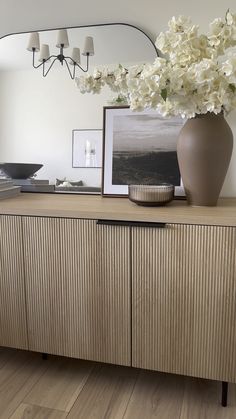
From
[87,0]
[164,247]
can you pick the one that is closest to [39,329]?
[164,247]

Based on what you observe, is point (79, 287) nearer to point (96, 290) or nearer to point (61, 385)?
point (96, 290)

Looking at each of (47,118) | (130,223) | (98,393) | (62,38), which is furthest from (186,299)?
(62,38)

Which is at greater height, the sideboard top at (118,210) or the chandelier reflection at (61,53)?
the chandelier reflection at (61,53)

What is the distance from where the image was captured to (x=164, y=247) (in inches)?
50.8

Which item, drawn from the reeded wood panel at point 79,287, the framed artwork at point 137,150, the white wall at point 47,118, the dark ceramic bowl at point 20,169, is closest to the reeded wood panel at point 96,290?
the reeded wood panel at point 79,287

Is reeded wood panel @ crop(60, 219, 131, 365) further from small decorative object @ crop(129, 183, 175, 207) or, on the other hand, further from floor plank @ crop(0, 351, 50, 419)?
floor plank @ crop(0, 351, 50, 419)

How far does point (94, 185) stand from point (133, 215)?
57 cm

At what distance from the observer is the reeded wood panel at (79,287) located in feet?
4.48

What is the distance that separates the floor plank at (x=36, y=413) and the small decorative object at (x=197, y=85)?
3.53 ft

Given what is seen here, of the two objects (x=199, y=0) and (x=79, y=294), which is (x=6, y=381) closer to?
(x=79, y=294)

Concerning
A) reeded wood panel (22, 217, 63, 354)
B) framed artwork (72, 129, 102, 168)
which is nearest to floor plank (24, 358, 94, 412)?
reeded wood panel (22, 217, 63, 354)

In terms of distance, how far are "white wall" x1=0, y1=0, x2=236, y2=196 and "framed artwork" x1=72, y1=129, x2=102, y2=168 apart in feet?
1.82

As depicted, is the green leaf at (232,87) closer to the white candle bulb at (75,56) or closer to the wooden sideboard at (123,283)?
the wooden sideboard at (123,283)

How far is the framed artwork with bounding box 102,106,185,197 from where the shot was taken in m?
1.63
